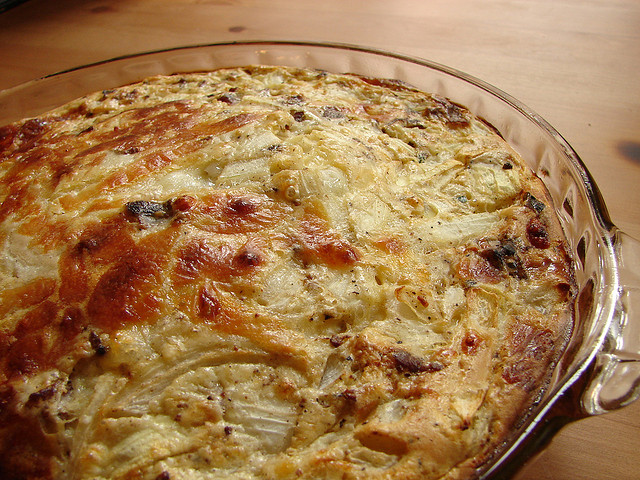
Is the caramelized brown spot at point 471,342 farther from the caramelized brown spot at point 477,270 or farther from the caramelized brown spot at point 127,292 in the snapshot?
the caramelized brown spot at point 127,292

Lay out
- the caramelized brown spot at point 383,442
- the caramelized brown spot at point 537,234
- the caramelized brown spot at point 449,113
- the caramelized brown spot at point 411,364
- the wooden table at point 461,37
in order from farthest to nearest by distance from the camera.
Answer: the wooden table at point 461,37, the caramelized brown spot at point 449,113, the caramelized brown spot at point 537,234, the caramelized brown spot at point 411,364, the caramelized brown spot at point 383,442

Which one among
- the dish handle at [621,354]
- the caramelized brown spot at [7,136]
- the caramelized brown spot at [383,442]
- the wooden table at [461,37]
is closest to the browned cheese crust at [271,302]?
the caramelized brown spot at [383,442]

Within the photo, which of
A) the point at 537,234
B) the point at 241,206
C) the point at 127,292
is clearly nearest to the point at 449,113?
the point at 537,234

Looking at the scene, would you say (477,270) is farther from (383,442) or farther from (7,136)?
(7,136)

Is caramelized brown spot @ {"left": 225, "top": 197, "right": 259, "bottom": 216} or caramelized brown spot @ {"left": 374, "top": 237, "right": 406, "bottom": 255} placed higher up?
caramelized brown spot @ {"left": 225, "top": 197, "right": 259, "bottom": 216}

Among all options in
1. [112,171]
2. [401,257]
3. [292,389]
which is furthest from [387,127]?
[292,389]

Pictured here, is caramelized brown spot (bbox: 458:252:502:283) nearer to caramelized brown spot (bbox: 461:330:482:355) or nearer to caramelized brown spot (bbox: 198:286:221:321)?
caramelized brown spot (bbox: 461:330:482:355)

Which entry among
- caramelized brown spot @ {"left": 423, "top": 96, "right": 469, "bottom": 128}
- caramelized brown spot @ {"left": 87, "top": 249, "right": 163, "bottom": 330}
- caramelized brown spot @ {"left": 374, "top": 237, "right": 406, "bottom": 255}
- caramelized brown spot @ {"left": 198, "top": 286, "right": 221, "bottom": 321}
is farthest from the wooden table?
caramelized brown spot @ {"left": 87, "top": 249, "right": 163, "bottom": 330}
